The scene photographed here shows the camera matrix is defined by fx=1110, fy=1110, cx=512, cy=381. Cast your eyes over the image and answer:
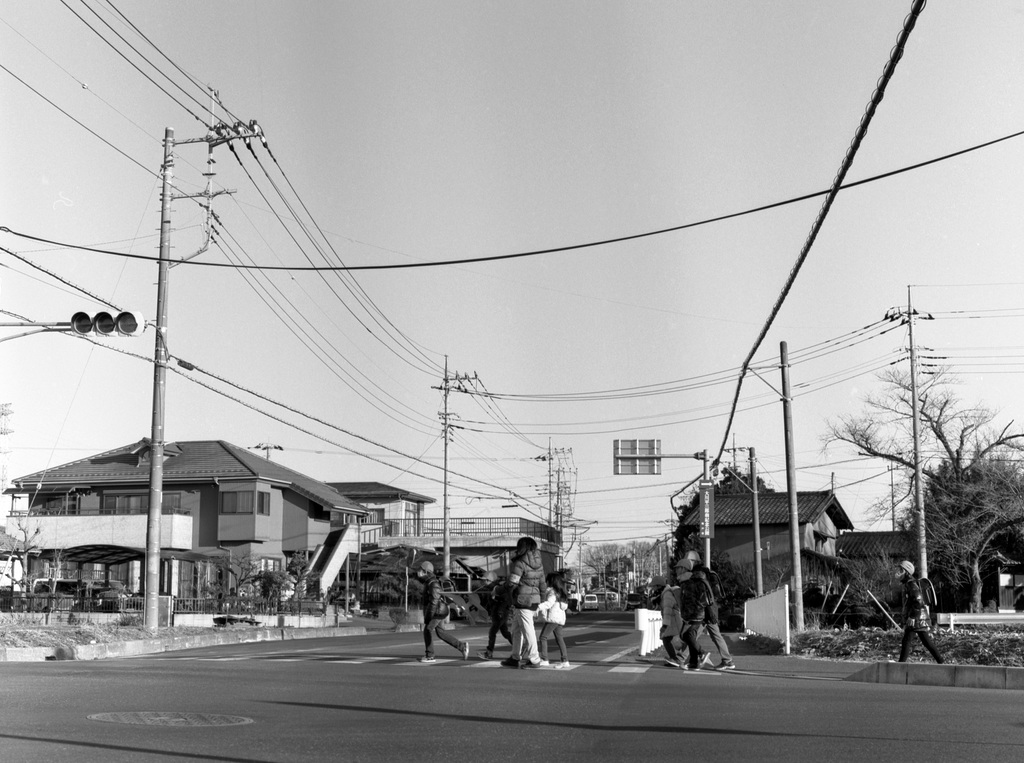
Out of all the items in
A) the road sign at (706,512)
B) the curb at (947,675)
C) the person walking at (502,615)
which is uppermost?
the road sign at (706,512)

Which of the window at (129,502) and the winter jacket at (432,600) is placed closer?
the winter jacket at (432,600)

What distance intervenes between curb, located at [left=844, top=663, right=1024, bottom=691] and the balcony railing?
180 ft

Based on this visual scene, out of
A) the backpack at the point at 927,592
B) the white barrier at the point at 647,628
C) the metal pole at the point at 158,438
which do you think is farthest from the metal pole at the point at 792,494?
the metal pole at the point at 158,438

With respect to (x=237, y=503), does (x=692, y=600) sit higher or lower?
lower

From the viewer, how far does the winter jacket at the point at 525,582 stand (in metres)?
15.1

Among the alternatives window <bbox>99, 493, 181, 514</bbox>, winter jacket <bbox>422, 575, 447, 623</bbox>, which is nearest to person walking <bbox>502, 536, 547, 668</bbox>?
winter jacket <bbox>422, 575, 447, 623</bbox>

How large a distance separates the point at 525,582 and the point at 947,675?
18.0 feet

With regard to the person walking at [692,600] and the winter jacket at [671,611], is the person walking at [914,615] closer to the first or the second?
the person walking at [692,600]

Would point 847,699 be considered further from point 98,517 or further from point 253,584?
point 98,517

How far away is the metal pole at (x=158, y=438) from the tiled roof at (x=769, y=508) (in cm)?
3927

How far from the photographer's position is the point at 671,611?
17.0 metres

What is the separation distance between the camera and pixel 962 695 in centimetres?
1205

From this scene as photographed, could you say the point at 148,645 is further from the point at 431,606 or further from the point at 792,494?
the point at 792,494

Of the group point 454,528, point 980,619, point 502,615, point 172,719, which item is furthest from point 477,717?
point 454,528
